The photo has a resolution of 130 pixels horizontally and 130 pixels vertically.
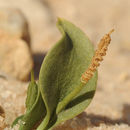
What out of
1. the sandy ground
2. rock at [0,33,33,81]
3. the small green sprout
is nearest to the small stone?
the sandy ground

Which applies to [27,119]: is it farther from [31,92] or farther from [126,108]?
[126,108]

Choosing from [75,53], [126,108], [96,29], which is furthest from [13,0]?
[75,53]

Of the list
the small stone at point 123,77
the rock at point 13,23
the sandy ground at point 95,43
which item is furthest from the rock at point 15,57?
the small stone at point 123,77

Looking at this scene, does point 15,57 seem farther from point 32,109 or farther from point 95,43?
point 95,43

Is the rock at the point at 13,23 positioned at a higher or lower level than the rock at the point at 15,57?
higher

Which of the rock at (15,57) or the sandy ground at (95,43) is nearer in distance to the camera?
the sandy ground at (95,43)

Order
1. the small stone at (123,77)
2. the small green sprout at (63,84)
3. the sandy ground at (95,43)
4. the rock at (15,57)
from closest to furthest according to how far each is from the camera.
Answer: the small green sprout at (63,84) → the sandy ground at (95,43) → the rock at (15,57) → the small stone at (123,77)

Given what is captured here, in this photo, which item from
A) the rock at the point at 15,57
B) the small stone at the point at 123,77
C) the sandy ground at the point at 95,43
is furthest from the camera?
the small stone at the point at 123,77

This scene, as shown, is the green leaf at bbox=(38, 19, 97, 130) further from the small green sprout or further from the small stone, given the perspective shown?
the small stone

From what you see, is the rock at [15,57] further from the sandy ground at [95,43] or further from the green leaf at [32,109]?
the green leaf at [32,109]
